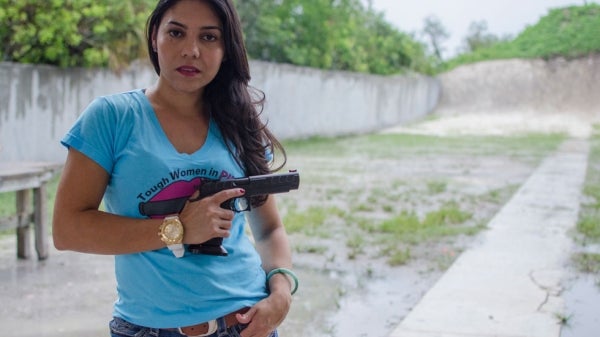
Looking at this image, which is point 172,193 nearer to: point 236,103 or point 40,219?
point 236,103

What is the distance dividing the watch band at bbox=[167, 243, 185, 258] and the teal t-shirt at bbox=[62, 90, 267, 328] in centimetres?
3

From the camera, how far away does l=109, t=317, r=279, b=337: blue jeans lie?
1.80 m

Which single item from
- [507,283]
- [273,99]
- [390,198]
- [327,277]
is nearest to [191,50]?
[327,277]

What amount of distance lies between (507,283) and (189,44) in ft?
14.1

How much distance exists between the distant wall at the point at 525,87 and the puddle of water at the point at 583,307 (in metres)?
27.7

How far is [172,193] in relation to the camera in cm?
179

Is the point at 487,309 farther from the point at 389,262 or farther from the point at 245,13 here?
the point at 245,13

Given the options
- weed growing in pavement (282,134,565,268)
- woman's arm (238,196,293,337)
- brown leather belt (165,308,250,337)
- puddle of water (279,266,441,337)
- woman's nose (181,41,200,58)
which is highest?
woman's nose (181,41,200,58)

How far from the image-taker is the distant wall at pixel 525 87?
33.7 metres

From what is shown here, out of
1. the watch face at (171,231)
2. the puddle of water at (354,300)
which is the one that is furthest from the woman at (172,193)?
the puddle of water at (354,300)

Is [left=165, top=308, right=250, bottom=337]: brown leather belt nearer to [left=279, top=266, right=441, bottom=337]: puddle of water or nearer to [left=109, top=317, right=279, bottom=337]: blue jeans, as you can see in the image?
[left=109, top=317, right=279, bottom=337]: blue jeans

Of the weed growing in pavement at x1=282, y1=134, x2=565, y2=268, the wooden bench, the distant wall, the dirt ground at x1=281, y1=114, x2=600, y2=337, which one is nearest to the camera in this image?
the dirt ground at x1=281, y1=114, x2=600, y2=337

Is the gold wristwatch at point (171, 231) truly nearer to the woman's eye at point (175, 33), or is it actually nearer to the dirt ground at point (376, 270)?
the woman's eye at point (175, 33)

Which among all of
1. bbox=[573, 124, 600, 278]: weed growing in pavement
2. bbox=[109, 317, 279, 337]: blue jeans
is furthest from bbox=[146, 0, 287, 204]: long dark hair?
bbox=[573, 124, 600, 278]: weed growing in pavement
